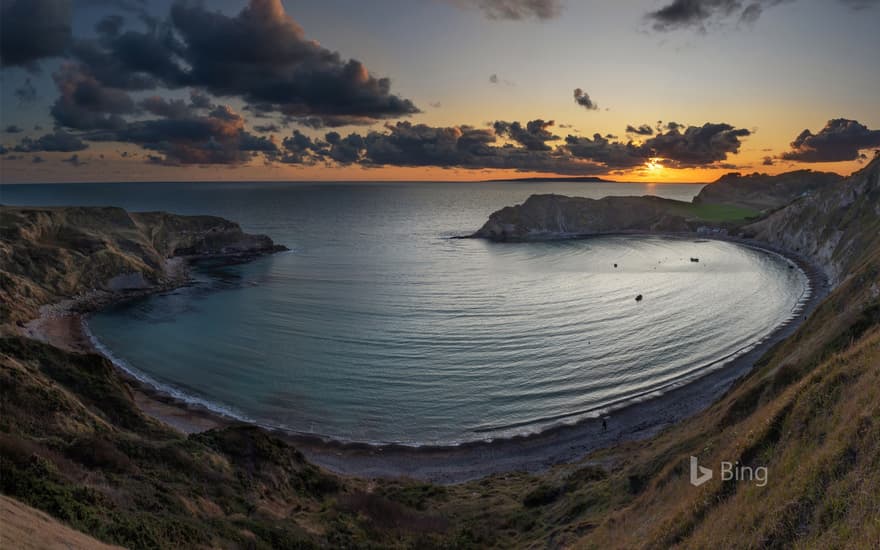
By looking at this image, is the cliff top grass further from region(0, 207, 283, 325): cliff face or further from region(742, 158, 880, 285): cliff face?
region(0, 207, 283, 325): cliff face

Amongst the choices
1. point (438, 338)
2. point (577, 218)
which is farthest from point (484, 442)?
point (577, 218)

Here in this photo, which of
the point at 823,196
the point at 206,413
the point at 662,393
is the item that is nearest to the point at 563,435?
the point at 662,393

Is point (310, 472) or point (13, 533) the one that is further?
point (310, 472)

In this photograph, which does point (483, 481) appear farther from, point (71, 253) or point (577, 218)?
point (577, 218)

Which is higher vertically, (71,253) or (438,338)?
(71,253)

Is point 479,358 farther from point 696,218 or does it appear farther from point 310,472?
point 696,218

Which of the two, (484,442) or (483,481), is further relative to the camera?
(484,442)
